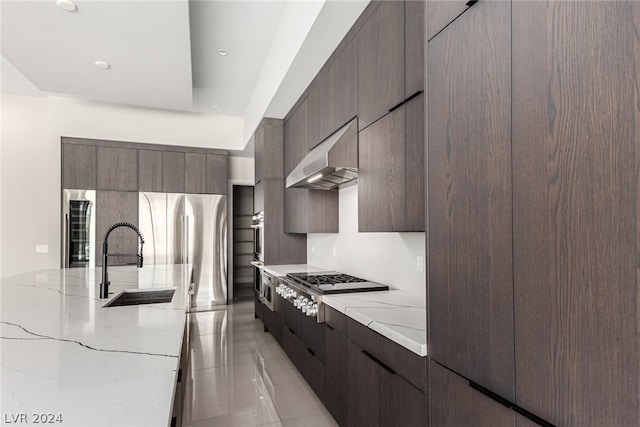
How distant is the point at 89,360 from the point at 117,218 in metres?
4.85

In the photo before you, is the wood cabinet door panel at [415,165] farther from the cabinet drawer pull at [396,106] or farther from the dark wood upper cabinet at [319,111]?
the dark wood upper cabinet at [319,111]

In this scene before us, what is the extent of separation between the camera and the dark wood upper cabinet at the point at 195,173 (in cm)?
571

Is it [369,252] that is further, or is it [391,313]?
[369,252]

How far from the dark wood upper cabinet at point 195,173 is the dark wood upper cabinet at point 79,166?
128 centimetres

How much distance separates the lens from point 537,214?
0.90 meters

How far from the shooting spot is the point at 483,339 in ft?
3.48

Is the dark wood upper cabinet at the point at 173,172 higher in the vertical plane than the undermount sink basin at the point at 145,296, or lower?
higher

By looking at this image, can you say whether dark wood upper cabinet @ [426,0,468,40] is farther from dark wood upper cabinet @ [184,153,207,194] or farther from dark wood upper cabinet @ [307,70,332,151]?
dark wood upper cabinet @ [184,153,207,194]

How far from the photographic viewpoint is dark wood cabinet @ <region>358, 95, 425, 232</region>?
5.88ft

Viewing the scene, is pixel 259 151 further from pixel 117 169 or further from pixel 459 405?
pixel 459 405

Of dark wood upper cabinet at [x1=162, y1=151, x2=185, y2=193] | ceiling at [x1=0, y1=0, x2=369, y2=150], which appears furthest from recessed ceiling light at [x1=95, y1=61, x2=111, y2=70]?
dark wood upper cabinet at [x1=162, y1=151, x2=185, y2=193]

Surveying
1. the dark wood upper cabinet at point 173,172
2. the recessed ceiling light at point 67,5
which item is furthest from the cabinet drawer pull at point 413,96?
the dark wood upper cabinet at point 173,172

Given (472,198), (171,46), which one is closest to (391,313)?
(472,198)

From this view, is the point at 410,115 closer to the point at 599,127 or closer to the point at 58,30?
the point at 599,127
